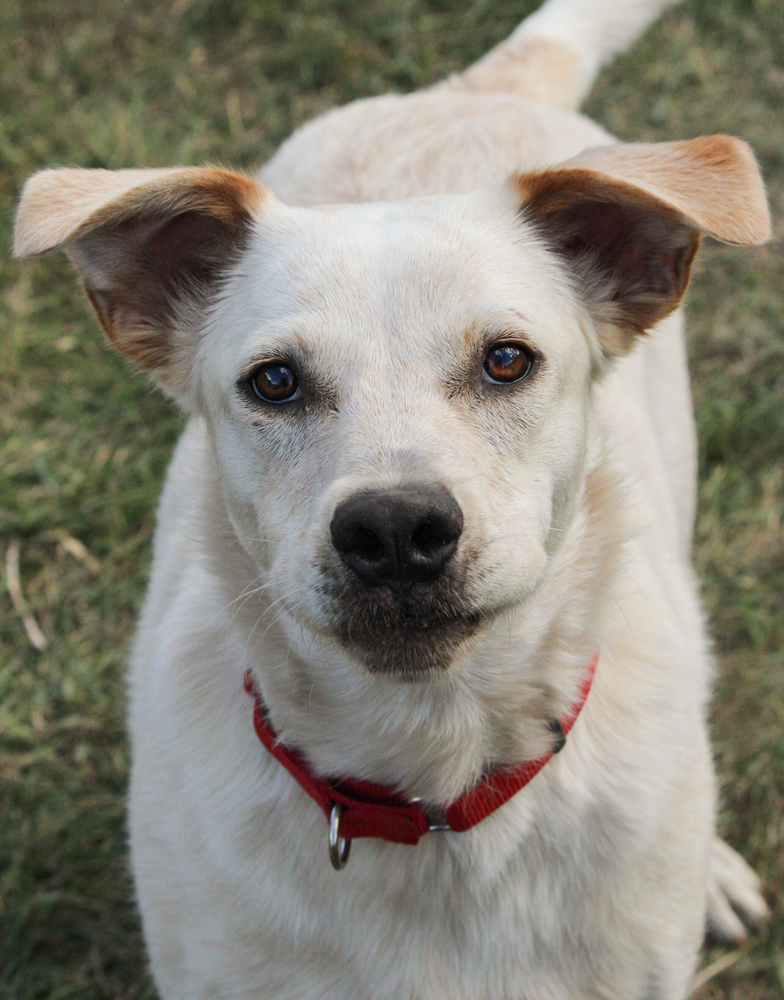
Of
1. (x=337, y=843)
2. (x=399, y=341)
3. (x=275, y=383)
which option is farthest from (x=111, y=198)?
(x=337, y=843)

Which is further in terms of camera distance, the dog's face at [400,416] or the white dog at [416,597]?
the white dog at [416,597]

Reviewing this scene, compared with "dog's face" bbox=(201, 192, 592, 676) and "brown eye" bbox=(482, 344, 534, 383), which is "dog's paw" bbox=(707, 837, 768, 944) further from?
"brown eye" bbox=(482, 344, 534, 383)

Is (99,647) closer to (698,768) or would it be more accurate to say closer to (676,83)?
(698,768)

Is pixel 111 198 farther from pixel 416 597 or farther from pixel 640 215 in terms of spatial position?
pixel 640 215

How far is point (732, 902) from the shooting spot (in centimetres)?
354

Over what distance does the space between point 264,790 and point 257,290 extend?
1.16 meters

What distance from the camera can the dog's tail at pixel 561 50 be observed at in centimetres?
389

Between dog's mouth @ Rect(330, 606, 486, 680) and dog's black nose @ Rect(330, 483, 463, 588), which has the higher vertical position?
dog's black nose @ Rect(330, 483, 463, 588)

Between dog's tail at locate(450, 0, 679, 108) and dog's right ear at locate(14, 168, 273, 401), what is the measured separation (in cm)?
171


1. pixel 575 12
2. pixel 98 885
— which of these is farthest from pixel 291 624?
pixel 575 12

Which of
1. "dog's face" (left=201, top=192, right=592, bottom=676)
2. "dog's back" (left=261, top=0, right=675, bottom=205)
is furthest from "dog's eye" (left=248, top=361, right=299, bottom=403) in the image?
"dog's back" (left=261, top=0, right=675, bottom=205)

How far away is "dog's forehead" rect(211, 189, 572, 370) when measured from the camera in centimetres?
218

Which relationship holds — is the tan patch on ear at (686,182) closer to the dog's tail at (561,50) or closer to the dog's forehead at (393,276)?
the dog's forehead at (393,276)

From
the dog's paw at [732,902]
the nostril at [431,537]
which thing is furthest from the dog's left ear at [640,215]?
the dog's paw at [732,902]
